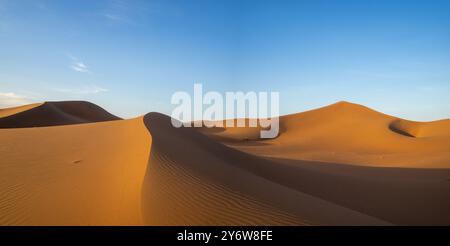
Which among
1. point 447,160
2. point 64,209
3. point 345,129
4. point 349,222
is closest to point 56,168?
point 64,209

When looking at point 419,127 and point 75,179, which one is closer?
point 75,179

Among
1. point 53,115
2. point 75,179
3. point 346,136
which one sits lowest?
point 75,179

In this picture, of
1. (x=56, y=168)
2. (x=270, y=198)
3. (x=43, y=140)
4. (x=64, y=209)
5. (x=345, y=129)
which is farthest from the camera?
(x=345, y=129)

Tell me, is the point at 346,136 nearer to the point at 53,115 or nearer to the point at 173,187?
the point at 173,187

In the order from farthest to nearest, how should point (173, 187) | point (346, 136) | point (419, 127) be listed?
point (419, 127)
point (346, 136)
point (173, 187)

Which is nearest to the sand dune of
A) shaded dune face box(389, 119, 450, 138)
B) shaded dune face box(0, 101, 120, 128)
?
shaded dune face box(389, 119, 450, 138)

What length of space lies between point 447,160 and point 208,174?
49.6 feet

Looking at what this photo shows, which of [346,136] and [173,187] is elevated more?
[346,136]

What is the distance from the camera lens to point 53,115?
3694 cm

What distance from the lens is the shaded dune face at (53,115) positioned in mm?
33281

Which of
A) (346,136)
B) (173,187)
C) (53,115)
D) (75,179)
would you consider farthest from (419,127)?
(53,115)
